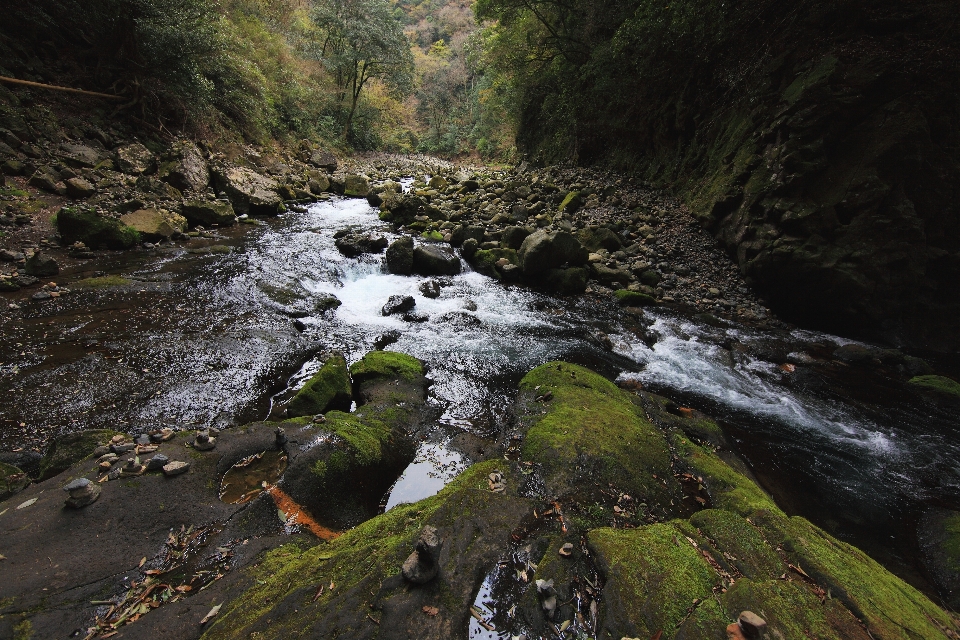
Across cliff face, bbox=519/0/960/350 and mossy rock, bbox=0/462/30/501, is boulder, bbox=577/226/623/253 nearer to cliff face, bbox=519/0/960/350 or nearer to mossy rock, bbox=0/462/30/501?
cliff face, bbox=519/0/960/350

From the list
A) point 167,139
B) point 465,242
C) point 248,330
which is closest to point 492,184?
point 465,242

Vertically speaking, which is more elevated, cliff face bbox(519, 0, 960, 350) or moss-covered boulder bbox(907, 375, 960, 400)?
cliff face bbox(519, 0, 960, 350)

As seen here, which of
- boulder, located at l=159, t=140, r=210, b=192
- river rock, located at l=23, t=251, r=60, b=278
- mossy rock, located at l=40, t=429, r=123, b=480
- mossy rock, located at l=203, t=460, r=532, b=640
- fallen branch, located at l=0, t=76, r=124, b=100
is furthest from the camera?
boulder, located at l=159, t=140, r=210, b=192

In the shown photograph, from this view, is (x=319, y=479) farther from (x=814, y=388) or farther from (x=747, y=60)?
(x=747, y=60)

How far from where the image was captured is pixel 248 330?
6.27 meters

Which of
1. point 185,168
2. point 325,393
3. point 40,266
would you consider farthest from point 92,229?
point 325,393

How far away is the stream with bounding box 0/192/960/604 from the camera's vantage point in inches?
171

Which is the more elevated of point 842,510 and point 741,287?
point 741,287

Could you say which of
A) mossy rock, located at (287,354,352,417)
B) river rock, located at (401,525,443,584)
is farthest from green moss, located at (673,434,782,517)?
mossy rock, located at (287,354,352,417)

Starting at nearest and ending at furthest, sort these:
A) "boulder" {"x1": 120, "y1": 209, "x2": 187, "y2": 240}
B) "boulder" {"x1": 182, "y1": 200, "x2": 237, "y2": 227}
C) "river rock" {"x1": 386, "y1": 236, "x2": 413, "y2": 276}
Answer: "boulder" {"x1": 120, "y1": 209, "x2": 187, "y2": 240} → "river rock" {"x1": 386, "y1": 236, "x2": 413, "y2": 276} → "boulder" {"x1": 182, "y1": 200, "x2": 237, "y2": 227}

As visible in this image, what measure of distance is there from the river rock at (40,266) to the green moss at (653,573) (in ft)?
30.4

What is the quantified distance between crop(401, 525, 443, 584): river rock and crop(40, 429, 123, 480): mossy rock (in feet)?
9.90

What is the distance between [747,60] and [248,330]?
564 inches

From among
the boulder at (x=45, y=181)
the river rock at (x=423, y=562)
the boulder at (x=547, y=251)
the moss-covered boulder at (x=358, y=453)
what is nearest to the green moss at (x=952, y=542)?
the river rock at (x=423, y=562)
